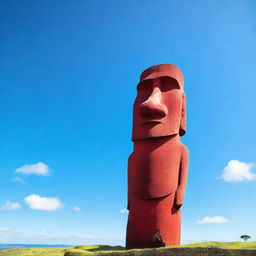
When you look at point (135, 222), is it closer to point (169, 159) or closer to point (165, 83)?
point (169, 159)

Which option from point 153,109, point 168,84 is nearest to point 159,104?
point 153,109

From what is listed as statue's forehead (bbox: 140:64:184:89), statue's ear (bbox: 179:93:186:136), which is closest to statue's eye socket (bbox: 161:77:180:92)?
statue's forehead (bbox: 140:64:184:89)

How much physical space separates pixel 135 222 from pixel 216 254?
4691mm

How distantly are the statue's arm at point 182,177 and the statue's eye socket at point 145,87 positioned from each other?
9.47 ft

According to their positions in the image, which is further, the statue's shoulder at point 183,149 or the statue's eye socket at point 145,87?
the statue's eye socket at point 145,87

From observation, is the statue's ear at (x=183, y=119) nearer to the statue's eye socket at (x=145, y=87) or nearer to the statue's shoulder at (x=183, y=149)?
the statue's shoulder at (x=183, y=149)

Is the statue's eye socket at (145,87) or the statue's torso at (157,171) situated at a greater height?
the statue's eye socket at (145,87)

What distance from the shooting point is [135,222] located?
10078mm

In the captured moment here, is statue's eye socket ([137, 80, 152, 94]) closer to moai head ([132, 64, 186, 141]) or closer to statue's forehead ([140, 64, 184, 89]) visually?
moai head ([132, 64, 186, 141])

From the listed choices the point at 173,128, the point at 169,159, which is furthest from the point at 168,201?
the point at 173,128

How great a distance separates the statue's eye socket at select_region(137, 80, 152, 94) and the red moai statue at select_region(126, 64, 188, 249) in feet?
0.14

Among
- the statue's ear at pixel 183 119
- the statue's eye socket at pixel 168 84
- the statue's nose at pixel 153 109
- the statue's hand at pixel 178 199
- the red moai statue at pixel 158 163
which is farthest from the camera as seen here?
the statue's eye socket at pixel 168 84

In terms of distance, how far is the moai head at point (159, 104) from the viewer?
1071 centimetres

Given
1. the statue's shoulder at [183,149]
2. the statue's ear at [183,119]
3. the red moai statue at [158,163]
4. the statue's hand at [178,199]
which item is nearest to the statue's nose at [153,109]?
the red moai statue at [158,163]
